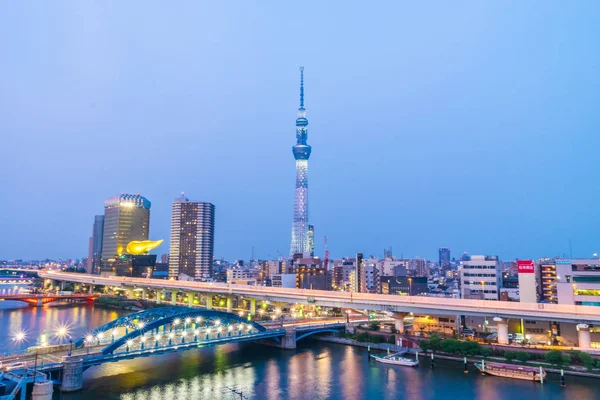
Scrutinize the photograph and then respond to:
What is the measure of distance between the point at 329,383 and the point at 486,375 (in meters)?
10.3

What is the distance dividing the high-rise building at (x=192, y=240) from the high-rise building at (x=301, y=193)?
36475 millimetres

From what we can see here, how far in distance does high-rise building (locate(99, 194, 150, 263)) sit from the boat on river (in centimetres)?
11440

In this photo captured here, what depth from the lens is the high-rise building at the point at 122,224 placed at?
12425cm

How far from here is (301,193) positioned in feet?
492

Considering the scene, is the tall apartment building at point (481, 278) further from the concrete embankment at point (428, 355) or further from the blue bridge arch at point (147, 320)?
the blue bridge arch at point (147, 320)

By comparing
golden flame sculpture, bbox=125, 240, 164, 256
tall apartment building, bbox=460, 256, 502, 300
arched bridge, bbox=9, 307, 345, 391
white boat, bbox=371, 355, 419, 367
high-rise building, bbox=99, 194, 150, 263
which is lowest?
white boat, bbox=371, 355, 419, 367

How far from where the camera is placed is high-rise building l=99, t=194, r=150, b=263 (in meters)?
124

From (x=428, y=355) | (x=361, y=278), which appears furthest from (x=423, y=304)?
(x=361, y=278)

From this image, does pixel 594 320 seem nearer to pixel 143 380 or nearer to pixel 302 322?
pixel 302 322

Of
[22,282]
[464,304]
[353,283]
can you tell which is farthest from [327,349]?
[22,282]

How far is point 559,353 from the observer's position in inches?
1073

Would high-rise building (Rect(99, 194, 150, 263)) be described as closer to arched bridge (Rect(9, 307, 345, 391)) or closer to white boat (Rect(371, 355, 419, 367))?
arched bridge (Rect(9, 307, 345, 391))

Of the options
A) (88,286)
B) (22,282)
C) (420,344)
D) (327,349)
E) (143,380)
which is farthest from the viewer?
(22,282)

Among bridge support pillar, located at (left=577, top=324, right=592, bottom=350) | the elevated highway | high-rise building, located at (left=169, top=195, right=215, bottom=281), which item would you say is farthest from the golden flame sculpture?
bridge support pillar, located at (left=577, top=324, right=592, bottom=350)
